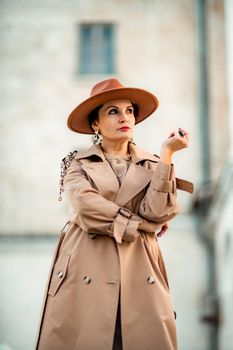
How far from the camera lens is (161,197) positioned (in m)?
3.29

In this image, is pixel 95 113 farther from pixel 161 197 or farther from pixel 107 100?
pixel 161 197

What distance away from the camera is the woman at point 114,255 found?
10.7ft

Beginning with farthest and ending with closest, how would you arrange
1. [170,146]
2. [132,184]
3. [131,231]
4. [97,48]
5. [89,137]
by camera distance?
[97,48] < [89,137] < [132,184] < [170,146] < [131,231]

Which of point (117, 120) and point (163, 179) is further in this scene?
point (117, 120)

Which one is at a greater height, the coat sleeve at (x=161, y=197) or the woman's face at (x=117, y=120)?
the woman's face at (x=117, y=120)

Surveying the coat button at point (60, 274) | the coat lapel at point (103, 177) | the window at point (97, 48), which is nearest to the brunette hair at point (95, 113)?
the coat lapel at point (103, 177)

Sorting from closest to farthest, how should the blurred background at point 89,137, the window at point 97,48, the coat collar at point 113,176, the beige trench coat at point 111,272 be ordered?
the beige trench coat at point 111,272 → the coat collar at point 113,176 → the blurred background at point 89,137 → the window at point 97,48

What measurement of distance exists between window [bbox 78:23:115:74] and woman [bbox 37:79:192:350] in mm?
11356

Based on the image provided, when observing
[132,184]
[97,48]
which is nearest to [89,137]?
[97,48]

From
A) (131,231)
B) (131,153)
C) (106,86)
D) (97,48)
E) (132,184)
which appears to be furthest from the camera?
(97,48)

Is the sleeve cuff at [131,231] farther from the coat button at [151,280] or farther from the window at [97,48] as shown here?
the window at [97,48]

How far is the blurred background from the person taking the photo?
44.6ft

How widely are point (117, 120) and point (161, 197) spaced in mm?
503

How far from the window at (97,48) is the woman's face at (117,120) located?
11.3m
